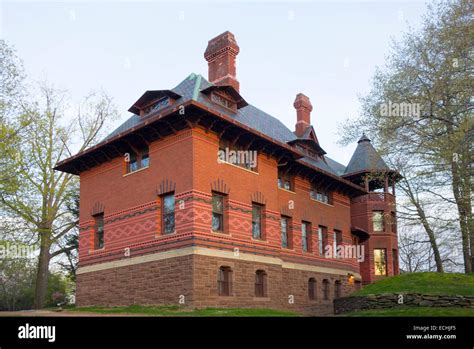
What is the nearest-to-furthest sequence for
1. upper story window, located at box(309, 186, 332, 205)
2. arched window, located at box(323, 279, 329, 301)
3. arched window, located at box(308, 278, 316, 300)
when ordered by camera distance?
arched window, located at box(308, 278, 316, 300) < arched window, located at box(323, 279, 329, 301) < upper story window, located at box(309, 186, 332, 205)

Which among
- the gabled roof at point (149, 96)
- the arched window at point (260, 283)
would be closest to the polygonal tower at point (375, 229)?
the arched window at point (260, 283)

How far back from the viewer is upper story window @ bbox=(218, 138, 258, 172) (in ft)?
69.6

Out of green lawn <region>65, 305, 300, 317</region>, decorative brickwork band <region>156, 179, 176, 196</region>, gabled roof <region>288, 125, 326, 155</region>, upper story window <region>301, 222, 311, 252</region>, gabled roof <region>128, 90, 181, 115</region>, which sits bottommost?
green lawn <region>65, 305, 300, 317</region>

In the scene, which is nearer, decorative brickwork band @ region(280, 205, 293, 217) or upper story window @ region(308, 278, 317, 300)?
decorative brickwork band @ region(280, 205, 293, 217)

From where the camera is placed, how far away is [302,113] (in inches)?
1375

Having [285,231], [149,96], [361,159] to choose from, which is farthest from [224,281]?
[361,159]

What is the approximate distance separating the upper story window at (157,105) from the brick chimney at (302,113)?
46.3 feet

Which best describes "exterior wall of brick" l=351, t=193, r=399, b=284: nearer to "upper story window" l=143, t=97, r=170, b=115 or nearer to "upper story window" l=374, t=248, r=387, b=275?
"upper story window" l=374, t=248, r=387, b=275

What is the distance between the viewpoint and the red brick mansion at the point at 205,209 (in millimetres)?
19297

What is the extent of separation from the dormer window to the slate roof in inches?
11.6

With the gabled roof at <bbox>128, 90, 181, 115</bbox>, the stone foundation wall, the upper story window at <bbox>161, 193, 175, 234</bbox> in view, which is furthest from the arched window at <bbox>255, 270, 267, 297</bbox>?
the gabled roof at <bbox>128, 90, 181, 115</bbox>

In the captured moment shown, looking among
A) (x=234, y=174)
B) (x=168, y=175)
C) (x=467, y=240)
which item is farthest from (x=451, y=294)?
(x=168, y=175)

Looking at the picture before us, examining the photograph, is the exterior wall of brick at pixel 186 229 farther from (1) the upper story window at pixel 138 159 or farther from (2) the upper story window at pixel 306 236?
(2) the upper story window at pixel 306 236
